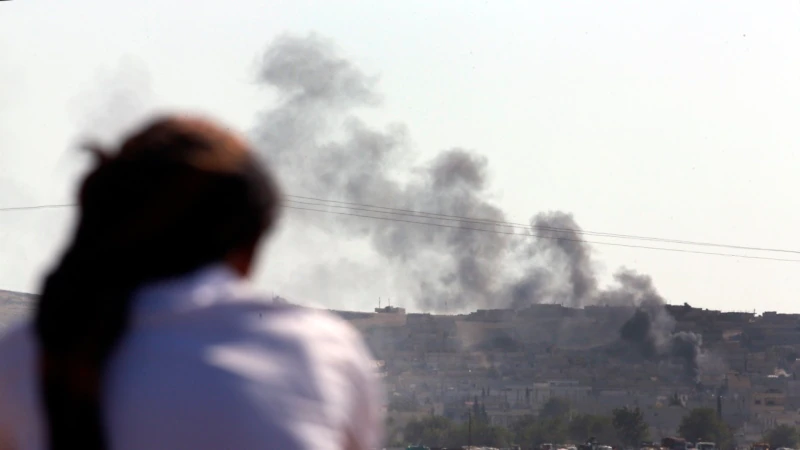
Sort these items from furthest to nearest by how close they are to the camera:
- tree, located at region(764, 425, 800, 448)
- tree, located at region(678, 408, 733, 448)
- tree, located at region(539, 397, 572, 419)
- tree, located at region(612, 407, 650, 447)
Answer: tree, located at region(539, 397, 572, 419), tree, located at region(678, 408, 733, 448), tree, located at region(612, 407, 650, 447), tree, located at region(764, 425, 800, 448)

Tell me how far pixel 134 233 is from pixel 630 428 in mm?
71484

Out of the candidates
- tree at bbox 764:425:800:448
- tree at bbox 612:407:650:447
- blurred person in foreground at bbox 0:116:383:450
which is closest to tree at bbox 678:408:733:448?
tree at bbox 764:425:800:448

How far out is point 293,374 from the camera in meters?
1.69

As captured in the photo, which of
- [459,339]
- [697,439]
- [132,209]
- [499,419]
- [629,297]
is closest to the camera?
[132,209]

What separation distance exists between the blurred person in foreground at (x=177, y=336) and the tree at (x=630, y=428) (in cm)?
6993

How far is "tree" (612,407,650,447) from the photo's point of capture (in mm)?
70562

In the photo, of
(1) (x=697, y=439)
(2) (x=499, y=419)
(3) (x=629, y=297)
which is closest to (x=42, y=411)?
(1) (x=697, y=439)

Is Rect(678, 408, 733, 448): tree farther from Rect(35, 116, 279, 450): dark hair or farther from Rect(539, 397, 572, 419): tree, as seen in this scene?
Rect(35, 116, 279, 450): dark hair

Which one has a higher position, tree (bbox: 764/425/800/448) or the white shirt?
the white shirt

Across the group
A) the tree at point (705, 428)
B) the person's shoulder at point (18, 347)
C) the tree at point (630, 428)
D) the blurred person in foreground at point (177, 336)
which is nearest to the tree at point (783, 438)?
the tree at point (705, 428)

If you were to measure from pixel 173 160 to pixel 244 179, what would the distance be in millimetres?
97

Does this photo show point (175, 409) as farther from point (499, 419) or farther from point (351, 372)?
point (499, 419)

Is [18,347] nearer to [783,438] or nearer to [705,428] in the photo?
[783,438]

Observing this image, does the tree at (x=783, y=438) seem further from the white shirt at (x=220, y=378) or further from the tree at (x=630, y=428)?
the white shirt at (x=220, y=378)
